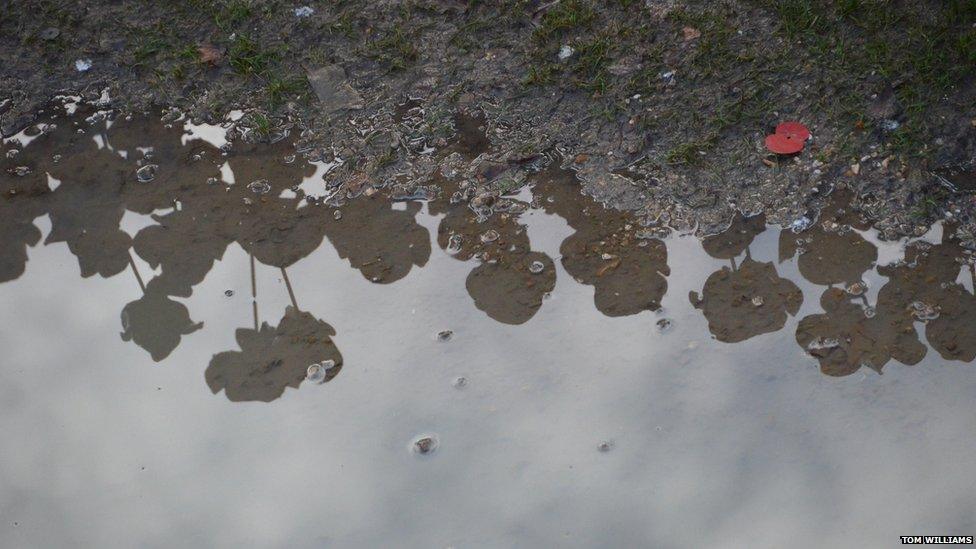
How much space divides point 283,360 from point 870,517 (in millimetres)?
1709

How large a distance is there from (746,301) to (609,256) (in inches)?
A: 18.3

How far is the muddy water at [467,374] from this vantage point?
2277 millimetres

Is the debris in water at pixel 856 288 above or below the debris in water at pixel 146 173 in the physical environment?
below

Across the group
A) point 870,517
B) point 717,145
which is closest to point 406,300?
point 717,145

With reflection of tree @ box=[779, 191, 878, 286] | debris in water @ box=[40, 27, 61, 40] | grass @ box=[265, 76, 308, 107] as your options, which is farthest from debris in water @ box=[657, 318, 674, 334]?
debris in water @ box=[40, 27, 61, 40]

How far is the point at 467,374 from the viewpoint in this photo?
2611 millimetres

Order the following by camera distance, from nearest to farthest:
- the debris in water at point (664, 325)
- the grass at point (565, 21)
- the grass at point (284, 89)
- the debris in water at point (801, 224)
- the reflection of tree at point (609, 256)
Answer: the debris in water at point (664, 325) < the reflection of tree at point (609, 256) < the debris in water at point (801, 224) < the grass at point (565, 21) < the grass at point (284, 89)

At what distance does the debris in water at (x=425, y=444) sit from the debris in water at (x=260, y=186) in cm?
129

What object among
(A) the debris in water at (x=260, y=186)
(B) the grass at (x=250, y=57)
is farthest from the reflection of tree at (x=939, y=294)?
(B) the grass at (x=250, y=57)

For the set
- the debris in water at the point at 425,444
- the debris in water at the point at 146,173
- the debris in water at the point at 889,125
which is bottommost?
the debris in water at the point at 889,125

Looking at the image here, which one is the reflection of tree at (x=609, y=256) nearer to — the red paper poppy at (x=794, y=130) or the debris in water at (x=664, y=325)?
the debris in water at (x=664, y=325)

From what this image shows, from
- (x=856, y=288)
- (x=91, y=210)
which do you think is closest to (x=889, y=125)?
(x=856, y=288)

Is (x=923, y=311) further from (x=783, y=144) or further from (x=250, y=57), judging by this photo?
(x=250, y=57)

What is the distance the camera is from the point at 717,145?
313 cm
